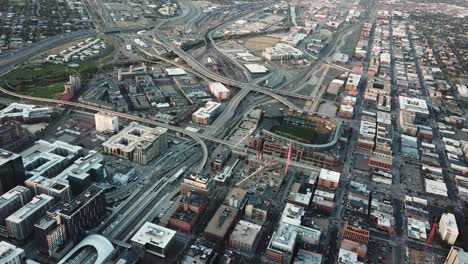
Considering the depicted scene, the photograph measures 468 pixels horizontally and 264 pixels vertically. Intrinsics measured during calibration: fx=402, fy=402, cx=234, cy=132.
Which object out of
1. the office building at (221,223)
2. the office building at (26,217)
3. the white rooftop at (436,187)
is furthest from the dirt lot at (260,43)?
the office building at (26,217)

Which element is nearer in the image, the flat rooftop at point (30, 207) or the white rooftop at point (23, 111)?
the flat rooftop at point (30, 207)

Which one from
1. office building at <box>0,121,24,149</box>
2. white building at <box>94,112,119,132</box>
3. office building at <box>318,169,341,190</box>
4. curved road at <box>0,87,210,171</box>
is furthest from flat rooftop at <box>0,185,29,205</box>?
office building at <box>318,169,341,190</box>

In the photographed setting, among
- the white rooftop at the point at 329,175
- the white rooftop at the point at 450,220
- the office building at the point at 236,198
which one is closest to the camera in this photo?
the white rooftop at the point at 450,220

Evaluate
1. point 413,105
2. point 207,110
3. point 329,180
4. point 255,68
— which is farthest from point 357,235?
point 255,68

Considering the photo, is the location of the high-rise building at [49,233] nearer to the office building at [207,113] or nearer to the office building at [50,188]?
the office building at [50,188]

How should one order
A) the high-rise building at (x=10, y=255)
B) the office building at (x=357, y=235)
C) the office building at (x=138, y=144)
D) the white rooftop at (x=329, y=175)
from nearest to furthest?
the high-rise building at (x=10, y=255), the office building at (x=357, y=235), the white rooftop at (x=329, y=175), the office building at (x=138, y=144)

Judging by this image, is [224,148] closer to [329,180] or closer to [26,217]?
[329,180]

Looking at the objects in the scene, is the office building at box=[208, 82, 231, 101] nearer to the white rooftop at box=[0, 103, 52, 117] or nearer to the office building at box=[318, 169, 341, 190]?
the white rooftop at box=[0, 103, 52, 117]
